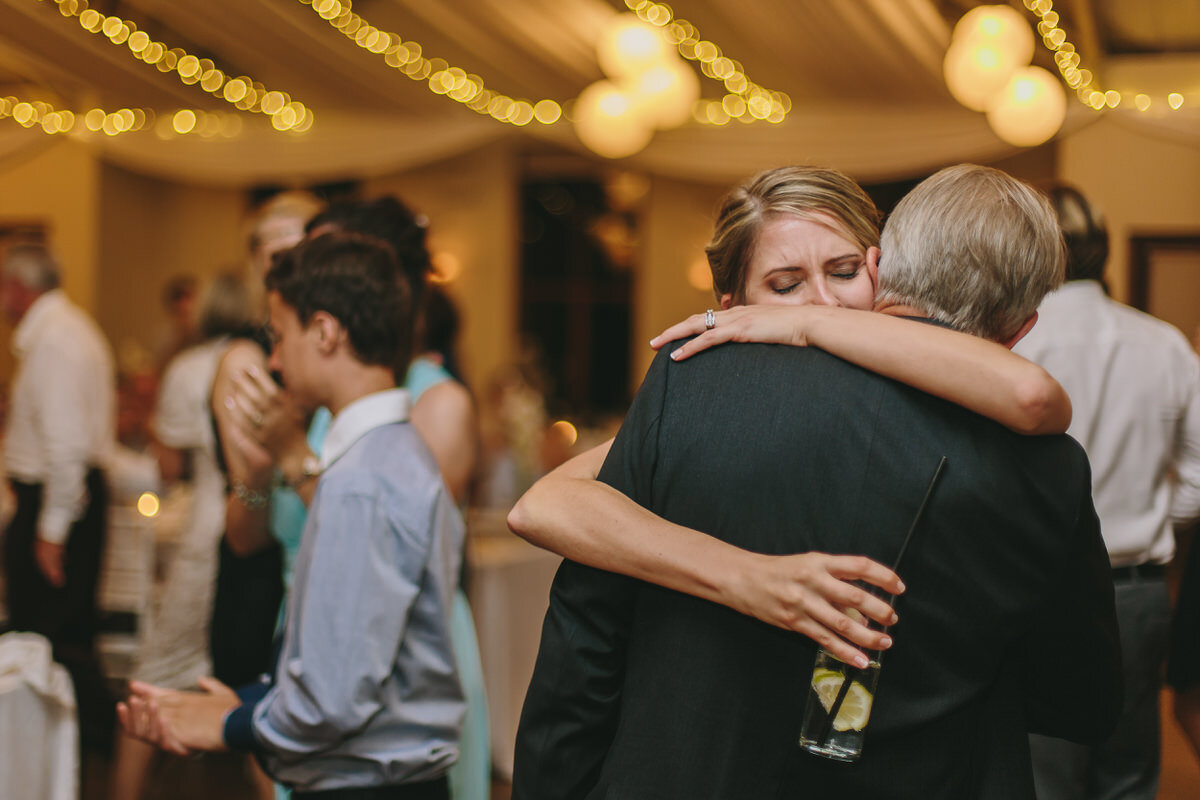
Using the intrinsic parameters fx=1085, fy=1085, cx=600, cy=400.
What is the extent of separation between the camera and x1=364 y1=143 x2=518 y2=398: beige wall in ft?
32.8

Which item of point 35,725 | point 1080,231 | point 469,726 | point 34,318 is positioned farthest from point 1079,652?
point 34,318

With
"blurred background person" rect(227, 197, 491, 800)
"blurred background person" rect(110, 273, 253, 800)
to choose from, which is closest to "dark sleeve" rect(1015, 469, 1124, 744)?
"blurred background person" rect(227, 197, 491, 800)

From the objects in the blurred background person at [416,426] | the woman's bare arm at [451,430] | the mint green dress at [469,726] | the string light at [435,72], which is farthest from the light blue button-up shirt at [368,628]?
the string light at [435,72]

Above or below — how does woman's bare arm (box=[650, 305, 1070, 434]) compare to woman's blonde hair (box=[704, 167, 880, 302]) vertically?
below

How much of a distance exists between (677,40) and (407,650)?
263 inches

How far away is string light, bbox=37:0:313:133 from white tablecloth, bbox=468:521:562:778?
9.98 feet

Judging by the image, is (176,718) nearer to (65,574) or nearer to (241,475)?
(241,475)

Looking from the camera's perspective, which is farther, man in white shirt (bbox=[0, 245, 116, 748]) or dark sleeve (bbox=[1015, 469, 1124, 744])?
man in white shirt (bbox=[0, 245, 116, 748])

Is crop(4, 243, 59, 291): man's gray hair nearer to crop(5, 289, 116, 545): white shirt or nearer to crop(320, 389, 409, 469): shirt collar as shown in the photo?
crop(5, 289, 116, 545): white shirt

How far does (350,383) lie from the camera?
5.58 feet

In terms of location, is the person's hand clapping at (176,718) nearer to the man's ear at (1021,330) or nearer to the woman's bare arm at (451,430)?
the woman's bare arm at (451,430)

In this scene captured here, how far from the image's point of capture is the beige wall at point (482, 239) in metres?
9.99

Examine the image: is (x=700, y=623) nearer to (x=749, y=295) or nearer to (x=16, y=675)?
(x=749, y=295)

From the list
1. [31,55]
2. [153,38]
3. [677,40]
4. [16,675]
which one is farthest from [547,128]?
[16,675]
